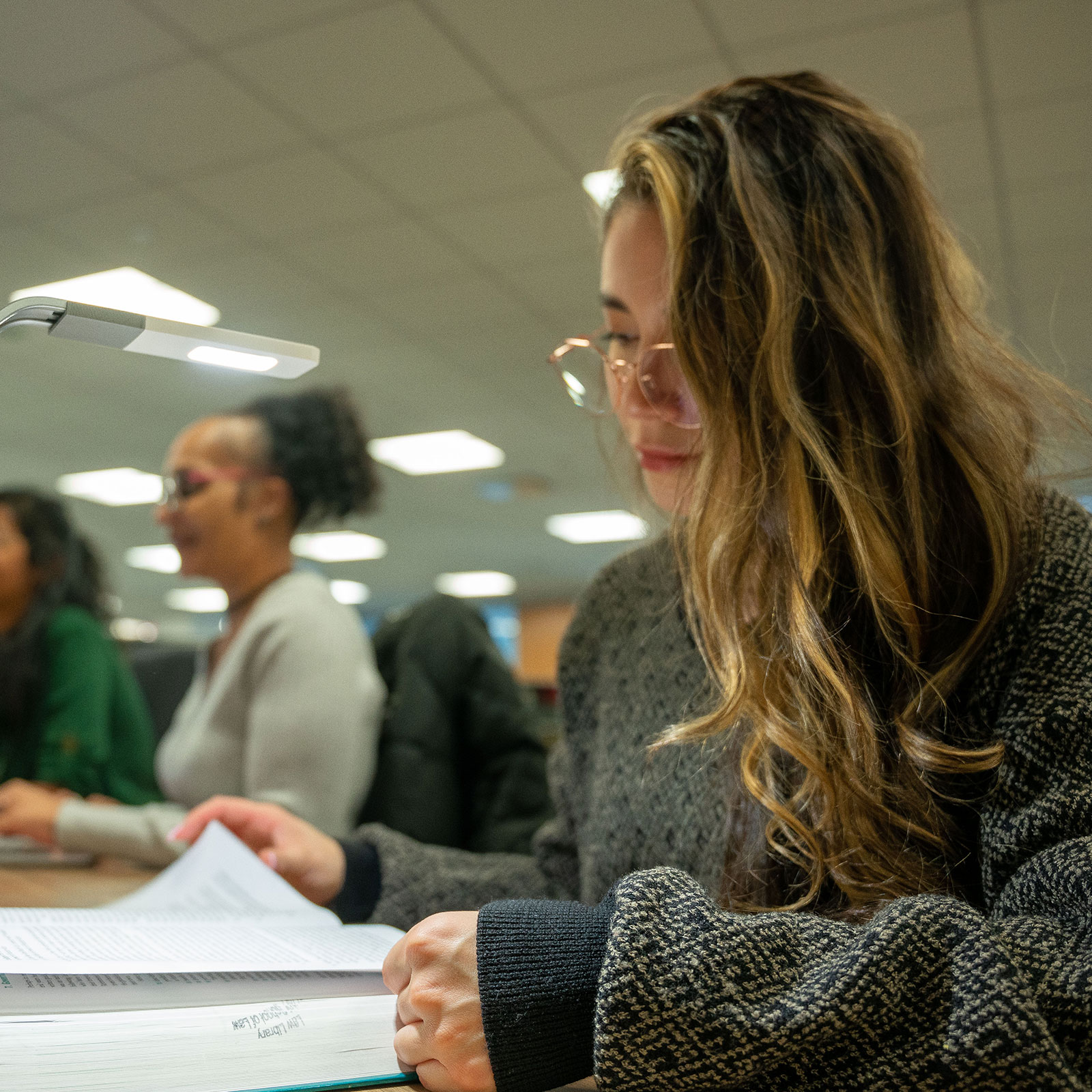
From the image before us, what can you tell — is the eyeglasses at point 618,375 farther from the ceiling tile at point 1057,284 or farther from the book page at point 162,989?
the ceiling tile at point 1057,284

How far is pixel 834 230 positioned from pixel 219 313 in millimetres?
3157

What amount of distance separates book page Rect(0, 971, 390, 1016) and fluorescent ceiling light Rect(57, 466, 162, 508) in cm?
458

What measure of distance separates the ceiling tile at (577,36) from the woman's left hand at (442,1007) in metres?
2.31

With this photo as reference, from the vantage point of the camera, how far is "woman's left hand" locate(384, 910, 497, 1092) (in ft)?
1.52

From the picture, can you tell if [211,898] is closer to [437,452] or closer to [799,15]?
[799,15]

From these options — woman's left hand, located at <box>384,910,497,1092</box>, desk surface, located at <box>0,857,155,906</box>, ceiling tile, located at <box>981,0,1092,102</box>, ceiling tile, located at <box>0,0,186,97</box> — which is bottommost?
desk surface, located at <box>0,857,155,906</box>

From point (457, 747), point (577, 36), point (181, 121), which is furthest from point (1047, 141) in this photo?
point (457, 747)

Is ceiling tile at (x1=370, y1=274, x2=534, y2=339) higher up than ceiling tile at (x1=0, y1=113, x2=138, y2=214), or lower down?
lower down

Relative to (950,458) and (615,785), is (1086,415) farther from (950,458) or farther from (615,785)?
(615,785)

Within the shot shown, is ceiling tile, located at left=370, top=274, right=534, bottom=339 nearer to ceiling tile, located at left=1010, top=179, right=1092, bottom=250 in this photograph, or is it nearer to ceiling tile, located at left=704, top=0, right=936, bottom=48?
ceiling tile, located at left=704, top=0, right=936, bottom=48

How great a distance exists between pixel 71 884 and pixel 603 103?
230cm

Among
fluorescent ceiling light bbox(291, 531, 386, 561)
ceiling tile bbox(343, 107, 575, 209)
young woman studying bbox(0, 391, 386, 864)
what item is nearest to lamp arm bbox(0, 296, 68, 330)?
young woman studying bbox(0, 391, 386, 864)

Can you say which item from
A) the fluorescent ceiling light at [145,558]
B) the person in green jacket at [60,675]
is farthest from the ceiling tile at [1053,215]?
the fluorescent ceiling light at [145,558]

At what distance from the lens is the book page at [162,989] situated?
473 mm
